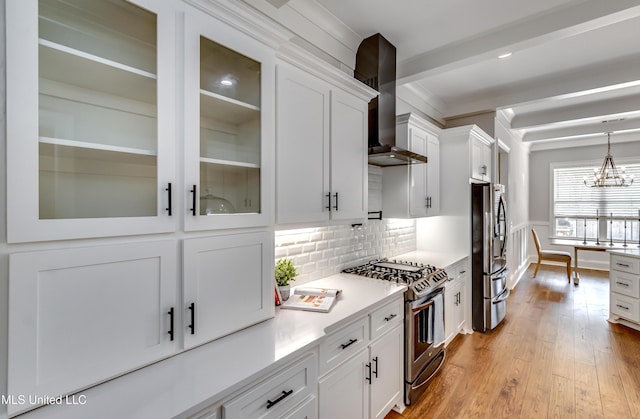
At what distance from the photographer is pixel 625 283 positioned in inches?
139

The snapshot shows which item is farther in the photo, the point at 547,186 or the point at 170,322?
the point at 547,186

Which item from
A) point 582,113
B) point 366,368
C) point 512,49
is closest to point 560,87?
point 582,113

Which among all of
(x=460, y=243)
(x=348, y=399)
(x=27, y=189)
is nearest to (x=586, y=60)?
(x=460, y=243)

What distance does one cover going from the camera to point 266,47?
4.84ft

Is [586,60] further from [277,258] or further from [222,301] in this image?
[222,301]

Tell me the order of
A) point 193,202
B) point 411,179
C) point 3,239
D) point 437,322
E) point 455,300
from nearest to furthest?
point 3,239 < point 193,202 < point 437,322 < point 411,179 < point 455,300

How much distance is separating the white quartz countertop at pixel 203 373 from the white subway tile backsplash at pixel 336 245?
1.88ft

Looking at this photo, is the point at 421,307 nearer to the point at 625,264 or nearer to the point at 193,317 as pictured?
the point at 193,317

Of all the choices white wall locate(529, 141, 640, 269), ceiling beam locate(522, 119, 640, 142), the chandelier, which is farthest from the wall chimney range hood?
white wall locate(529, 141, 640, 269)

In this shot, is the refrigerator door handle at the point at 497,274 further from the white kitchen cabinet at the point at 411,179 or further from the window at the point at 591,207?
the window at the point at 591,207

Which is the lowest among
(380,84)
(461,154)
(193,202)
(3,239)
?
(3,239)

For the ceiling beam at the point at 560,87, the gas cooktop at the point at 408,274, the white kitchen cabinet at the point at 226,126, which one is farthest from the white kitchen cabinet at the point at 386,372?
the ceiling beam at the point at 560,87

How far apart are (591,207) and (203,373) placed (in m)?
8.48

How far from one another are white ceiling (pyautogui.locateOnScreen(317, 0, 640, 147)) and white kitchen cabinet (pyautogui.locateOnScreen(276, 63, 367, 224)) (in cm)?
81
